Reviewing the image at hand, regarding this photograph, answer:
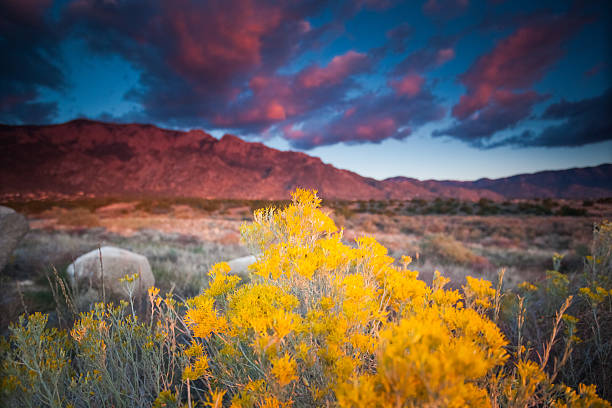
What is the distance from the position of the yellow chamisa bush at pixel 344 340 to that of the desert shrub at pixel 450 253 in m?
7.84

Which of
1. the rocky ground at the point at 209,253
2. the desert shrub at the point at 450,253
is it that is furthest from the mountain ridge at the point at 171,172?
the desert shrub at the point at 450,253

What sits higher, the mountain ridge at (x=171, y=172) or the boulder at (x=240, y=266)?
the mountain ridge at (x=171, y=172)

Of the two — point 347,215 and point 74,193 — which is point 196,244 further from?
point 74,193

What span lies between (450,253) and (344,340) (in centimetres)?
925

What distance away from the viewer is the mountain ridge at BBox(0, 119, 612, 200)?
6212 cm

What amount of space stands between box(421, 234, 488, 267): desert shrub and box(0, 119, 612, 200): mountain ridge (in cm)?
4176

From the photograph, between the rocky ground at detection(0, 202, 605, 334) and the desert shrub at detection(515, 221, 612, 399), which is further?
the rocky ground at detection(0, 202, 605, 334)

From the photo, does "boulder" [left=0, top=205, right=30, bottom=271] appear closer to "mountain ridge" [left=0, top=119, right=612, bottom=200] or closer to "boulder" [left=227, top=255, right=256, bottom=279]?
"boulder" [left=227, top=255, right=256, bottom=279]

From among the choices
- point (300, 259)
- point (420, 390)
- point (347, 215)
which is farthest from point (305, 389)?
point (347, 215)

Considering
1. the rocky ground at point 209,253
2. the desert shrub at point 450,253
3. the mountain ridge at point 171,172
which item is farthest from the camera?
the mountain ridge at point 171,172

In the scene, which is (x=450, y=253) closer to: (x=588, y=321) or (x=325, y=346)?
(x=588, y=321)

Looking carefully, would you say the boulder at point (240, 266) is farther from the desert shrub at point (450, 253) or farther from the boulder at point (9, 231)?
the desert shrub at point (450, 253)

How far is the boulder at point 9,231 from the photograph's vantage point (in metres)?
5.40

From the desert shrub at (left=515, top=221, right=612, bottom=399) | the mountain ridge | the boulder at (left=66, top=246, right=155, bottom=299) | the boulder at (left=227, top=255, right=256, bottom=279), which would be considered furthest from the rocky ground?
the mountain ridge
